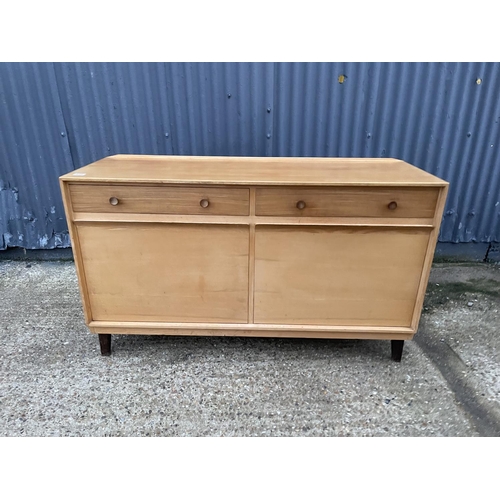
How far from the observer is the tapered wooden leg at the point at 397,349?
5.80 ft

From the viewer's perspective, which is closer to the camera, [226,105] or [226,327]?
[226,327]

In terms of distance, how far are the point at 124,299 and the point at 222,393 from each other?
0.65 metres

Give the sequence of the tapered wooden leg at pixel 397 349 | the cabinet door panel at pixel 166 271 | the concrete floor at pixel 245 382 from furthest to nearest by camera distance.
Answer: the tapered wooden leg at pixel 397 349 → the cabinet door panel at pixel 166 271 → the concrete floor at pixel 245 382

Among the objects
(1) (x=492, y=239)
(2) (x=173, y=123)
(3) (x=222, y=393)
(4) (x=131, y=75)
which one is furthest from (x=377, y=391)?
(4) (x=131, y=75)

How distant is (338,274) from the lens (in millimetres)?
1600

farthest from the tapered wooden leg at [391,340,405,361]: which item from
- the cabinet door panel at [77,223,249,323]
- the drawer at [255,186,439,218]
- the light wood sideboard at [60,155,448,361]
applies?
the cabinet door panel at [77,223,249,323]

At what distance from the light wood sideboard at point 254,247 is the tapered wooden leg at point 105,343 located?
0.11 metres

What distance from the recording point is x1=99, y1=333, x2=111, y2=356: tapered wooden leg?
1.81 meters

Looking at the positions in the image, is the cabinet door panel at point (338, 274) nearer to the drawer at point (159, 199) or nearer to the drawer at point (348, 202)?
the drawer at point (348, 202)

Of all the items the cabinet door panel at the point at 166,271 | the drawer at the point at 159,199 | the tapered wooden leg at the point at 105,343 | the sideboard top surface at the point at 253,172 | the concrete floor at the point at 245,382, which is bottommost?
the concrete floor at the point at 245,382

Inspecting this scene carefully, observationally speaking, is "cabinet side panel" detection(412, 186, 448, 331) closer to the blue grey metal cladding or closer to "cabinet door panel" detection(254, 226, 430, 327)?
"cabinet door panel" detection(254, 226, 430, 327)

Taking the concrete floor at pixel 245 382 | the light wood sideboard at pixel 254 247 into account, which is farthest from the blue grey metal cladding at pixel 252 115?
the concrete floor at pixel 245 382

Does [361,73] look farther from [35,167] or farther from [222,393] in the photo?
[35,167]

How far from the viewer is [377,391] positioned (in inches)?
64.0
